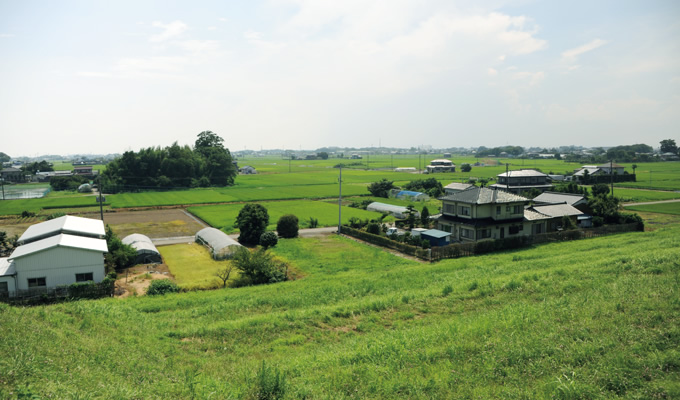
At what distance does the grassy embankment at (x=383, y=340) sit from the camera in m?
9.77

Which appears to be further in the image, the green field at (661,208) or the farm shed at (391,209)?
the green field at (661,208)

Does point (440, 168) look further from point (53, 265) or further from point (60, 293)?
point (60, 293)

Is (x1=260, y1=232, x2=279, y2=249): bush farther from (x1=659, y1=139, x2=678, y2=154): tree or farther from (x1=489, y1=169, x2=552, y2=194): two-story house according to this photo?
(x1=659, y1=139, x2=678, y2=154): tree

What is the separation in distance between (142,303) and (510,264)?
68.5 ft

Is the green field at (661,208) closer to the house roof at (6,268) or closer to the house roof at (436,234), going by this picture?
the house roof at (436,234)

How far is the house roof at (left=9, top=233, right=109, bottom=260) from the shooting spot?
23.0 meters

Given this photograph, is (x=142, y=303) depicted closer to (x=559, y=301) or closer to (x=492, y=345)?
(x=492, y=345)

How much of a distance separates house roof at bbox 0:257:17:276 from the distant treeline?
202 ft

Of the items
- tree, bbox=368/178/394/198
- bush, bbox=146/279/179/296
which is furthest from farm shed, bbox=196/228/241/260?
tree, bbox=368/178/394/198

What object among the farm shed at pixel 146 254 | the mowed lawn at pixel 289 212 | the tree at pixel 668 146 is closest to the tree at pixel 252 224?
the mowed lawn at pixel 289 212

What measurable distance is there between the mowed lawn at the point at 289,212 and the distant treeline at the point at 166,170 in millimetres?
31740

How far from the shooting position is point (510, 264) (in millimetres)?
25219

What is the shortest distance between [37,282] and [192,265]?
924 centimetres

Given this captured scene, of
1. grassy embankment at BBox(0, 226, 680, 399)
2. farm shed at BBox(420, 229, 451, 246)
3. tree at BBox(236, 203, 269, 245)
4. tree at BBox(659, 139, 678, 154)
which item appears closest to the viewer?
grassy embankment at BBox(0, 226, 680, 399)
